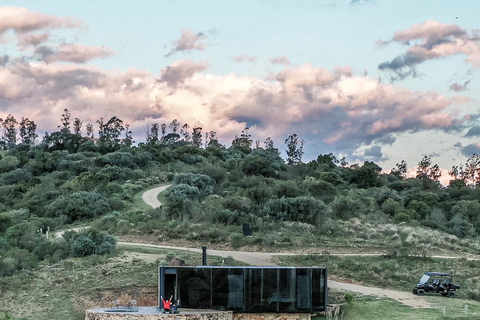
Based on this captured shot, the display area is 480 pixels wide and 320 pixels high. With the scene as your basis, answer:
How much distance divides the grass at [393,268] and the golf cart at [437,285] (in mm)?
876

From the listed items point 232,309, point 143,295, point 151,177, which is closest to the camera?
point 232,309

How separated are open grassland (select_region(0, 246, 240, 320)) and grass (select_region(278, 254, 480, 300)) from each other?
6413 millimetres

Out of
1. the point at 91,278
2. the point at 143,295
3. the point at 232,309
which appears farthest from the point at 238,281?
the point at 91,278

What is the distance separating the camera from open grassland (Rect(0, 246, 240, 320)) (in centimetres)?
3056

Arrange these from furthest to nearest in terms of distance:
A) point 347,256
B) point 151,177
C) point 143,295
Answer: point 151,177
point 347,256
point 143,295

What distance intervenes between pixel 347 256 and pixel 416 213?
23.8 m

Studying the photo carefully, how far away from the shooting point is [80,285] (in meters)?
32.8

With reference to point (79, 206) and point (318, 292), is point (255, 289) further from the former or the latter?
point (79, 206)

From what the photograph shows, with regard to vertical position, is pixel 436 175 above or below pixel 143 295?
above

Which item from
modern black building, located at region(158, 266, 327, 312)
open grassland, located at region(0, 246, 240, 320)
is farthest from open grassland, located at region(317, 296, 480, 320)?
open grassland, located at region(0, 246, 240, 320)

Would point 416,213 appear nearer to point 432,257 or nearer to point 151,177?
point 432,257

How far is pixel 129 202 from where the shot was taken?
63.5 metres

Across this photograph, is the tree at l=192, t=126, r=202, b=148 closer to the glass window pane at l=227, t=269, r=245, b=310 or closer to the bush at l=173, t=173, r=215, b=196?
the bush at l=173, t=173, r=215, b=196

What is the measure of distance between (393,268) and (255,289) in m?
12.8
